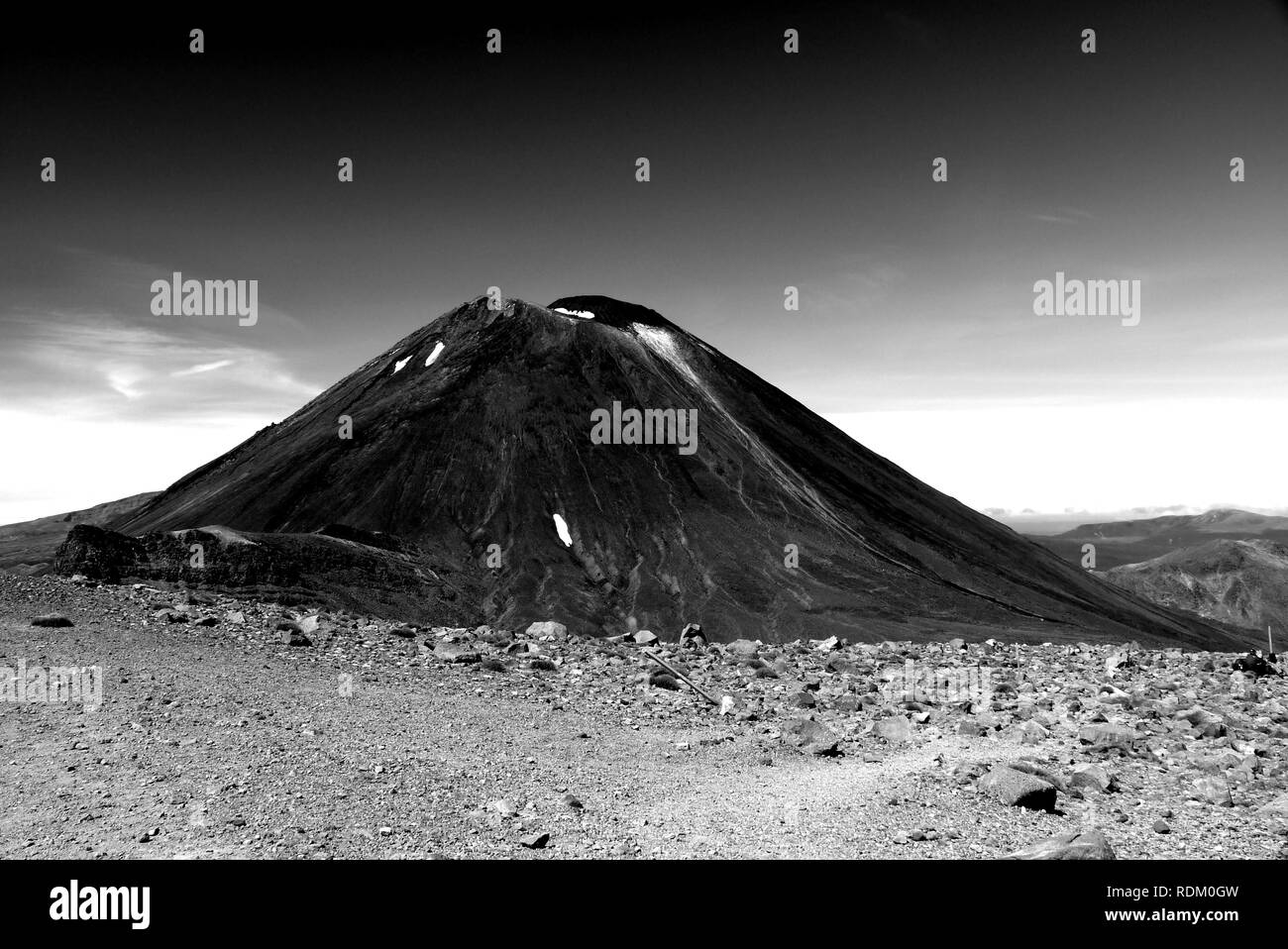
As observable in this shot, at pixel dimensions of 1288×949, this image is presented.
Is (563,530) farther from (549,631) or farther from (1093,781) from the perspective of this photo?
(1093,781)

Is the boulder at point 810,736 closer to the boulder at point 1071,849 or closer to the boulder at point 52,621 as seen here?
the boulder at point 1071,849

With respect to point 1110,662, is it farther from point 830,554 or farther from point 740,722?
point 830,554

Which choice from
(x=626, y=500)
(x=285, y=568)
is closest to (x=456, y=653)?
(x=285, y=568)

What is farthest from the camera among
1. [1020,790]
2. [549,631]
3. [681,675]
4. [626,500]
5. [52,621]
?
[626,500]

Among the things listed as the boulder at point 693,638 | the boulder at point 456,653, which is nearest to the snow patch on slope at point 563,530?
the boulder at point 693,638

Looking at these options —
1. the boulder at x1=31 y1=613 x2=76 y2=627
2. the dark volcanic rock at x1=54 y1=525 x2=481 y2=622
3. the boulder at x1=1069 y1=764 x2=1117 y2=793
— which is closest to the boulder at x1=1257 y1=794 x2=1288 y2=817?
the boulder at x1=1069 y1=764 x2=1117 y2=793

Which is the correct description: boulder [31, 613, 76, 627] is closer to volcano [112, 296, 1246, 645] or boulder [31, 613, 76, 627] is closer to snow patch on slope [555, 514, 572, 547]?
volcano [112, 296, 1246, 645]
